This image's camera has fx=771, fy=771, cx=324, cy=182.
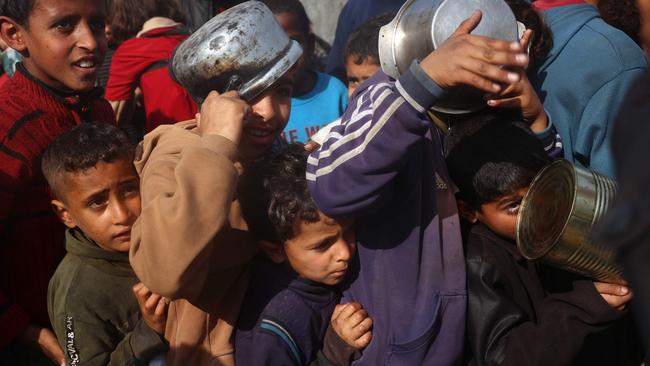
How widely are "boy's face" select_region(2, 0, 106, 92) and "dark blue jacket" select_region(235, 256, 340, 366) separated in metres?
1.19

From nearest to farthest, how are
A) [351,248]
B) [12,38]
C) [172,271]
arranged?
[172,271] → [351,248] → [12,38]

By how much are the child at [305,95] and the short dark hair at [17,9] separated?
4.56 feet

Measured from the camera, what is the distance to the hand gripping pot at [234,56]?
2469 mm

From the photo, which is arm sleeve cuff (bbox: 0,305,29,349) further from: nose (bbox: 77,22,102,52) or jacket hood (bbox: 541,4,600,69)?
jacket hood (bbox: 541,4,600,69)

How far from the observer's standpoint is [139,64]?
14.1ft

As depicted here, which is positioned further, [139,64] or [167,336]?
[139,64]

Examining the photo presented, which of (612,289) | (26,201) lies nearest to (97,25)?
(26,201)

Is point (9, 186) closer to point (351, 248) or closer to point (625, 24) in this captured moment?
point (351, 248)

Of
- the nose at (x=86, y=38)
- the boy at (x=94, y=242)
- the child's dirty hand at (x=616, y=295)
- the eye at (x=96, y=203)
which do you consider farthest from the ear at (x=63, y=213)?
the child's dirty hand at (x=616, y=295)

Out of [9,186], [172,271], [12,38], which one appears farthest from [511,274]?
[12,38]

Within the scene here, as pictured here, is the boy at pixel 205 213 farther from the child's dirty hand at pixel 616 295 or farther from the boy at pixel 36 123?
the child's dirty hand at pixel 616 295

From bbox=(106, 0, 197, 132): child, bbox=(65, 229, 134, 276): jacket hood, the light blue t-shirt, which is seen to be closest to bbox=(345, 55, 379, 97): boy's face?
the light blue t-shirt

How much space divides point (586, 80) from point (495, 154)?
0.52 m

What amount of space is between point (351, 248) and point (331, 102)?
191 cm
